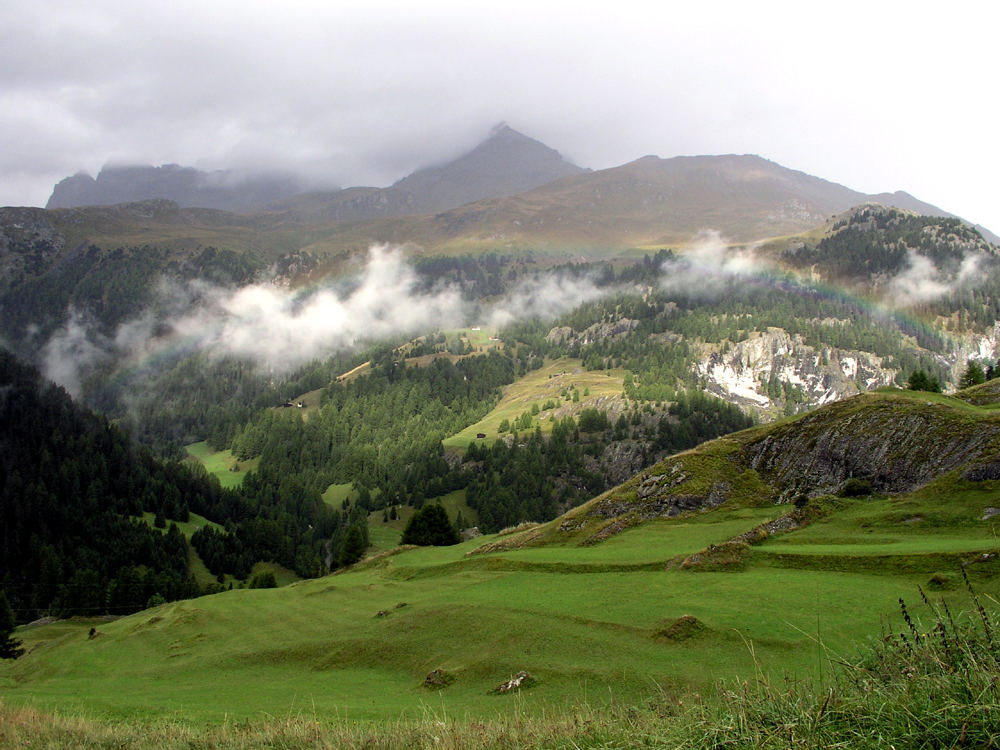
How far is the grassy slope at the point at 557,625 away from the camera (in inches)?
875

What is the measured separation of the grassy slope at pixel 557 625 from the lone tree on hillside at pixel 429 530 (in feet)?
112

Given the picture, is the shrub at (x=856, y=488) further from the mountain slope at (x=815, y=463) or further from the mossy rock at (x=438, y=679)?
the mossy rock at (x=438, y=679)

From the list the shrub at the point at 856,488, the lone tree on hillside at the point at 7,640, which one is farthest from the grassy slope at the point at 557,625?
the lone tree on hillside at the point at 7,640

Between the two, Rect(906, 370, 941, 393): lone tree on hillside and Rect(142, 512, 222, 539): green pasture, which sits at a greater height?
Rect(906, 370, 941, 393): lone tree on hillside

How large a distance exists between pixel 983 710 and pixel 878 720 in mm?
965

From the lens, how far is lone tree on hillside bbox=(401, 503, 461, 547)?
8894 centimetres

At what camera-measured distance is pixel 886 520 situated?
38156 millimetres

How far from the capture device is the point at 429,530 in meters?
89.6

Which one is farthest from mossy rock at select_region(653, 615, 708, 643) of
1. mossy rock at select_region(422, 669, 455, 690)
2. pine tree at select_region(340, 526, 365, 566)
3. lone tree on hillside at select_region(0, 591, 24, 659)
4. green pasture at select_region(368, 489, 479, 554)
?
green pasture at select_region(368, 489, 479, 554)

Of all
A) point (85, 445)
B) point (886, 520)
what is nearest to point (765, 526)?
point (886, 520)

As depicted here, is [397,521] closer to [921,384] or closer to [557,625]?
[921,384]

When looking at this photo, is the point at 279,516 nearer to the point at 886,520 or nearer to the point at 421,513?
the point at 421,513

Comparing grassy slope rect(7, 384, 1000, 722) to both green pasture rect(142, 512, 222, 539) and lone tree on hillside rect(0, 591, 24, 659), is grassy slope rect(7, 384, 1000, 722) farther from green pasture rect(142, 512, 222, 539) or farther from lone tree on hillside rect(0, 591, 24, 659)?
green pasture rect(142, 512, 222, 539)

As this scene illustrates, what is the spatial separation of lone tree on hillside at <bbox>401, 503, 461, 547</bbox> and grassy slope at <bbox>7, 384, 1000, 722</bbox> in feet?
112
